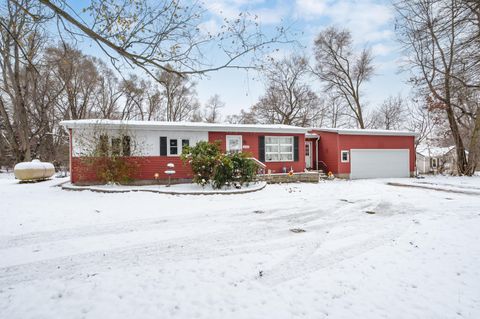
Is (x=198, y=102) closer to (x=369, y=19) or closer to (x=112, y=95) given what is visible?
(x=112, y=95)

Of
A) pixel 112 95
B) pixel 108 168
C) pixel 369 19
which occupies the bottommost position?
pixel 108 168

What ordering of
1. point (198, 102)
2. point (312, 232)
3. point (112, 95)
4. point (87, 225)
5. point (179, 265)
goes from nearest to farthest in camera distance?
point (179, 265)
point (312, 232)
point (87, 225)
point (112, 95)
point (198, 102)

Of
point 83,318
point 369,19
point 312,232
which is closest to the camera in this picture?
point 83,318

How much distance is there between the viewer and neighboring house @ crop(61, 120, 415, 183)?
35.9 feet

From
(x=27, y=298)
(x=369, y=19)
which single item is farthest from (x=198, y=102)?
(x=27, y=298)

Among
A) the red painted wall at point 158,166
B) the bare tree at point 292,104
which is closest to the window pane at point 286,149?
the red painted wall at point 158,166

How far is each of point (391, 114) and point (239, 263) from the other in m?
29.6

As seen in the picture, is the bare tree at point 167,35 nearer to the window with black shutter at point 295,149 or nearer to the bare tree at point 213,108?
the window with black shutter at point 295,149

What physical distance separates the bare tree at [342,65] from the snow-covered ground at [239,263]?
20.1 metres

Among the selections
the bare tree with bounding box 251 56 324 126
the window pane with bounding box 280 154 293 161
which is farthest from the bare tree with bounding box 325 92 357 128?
the window pane with bounding box 280 154 293 161

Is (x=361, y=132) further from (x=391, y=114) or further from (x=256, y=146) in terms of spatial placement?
(x=391, y=114)

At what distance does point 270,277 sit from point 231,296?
2.14 ft

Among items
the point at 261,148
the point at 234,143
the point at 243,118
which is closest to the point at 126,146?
the point at 234,143

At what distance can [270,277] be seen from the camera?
10.5 ft
